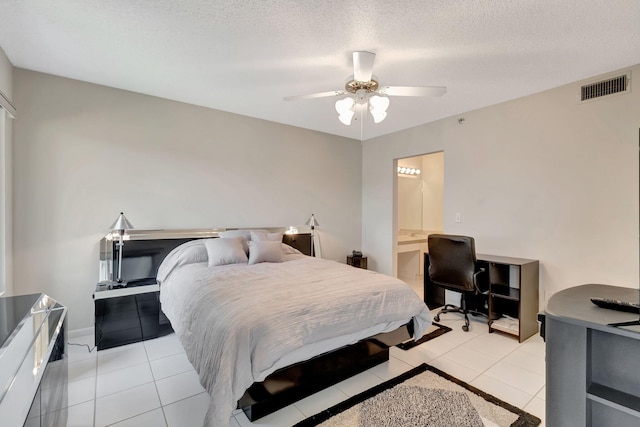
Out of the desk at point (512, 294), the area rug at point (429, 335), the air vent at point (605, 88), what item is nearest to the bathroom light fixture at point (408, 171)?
the desk at point (512, 294)

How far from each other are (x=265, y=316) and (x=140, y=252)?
2.19 metres

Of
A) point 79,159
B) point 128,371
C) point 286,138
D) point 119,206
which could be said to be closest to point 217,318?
point 128,371

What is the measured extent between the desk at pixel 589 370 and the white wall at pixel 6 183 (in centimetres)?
383

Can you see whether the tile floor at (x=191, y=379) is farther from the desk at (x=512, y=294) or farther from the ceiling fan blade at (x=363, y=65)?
the ceiling fan blade at (x=363, y=65)

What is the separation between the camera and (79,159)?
2918 mm

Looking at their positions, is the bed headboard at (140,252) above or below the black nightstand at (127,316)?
above

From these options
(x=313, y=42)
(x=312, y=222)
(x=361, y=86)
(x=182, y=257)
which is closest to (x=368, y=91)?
(x=361, y=86)

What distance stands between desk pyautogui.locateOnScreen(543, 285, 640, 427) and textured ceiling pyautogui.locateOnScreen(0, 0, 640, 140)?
1.83m

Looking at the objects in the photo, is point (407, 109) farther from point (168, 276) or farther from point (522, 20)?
point (168, 276)

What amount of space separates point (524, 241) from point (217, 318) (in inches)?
130

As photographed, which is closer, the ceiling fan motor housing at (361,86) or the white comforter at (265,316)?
the white comforter at (265,316)

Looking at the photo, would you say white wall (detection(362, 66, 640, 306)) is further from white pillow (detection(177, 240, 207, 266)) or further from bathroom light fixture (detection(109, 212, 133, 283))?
bathroom light fixture (detection(109, 212, 133, 283))

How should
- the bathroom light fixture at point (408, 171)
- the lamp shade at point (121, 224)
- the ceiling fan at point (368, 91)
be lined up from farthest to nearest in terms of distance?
the bathroom light fixture at point (408, 171), the lamp shade at point (121, 224), the ceiling fan at point (368, 91)

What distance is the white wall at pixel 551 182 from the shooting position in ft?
8.57
